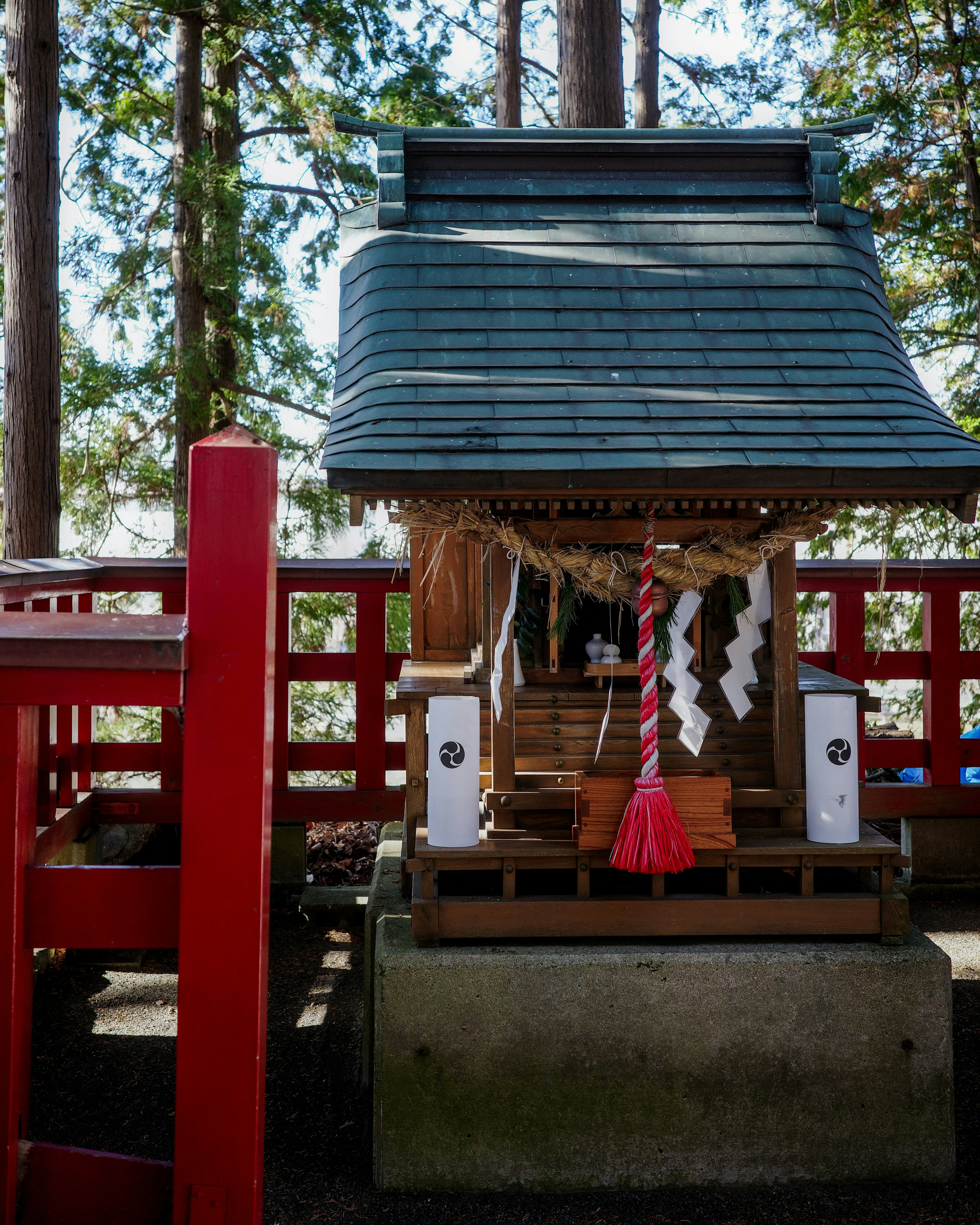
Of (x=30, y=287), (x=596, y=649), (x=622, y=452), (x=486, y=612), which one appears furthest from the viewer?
(x=30, y=287)

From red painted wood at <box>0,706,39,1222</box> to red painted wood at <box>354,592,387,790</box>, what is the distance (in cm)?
415

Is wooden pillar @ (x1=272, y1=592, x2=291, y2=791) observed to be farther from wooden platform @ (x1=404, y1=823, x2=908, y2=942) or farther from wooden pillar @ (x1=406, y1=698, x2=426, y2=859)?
wooden platform @ (x1=404, y1=823, x2=908, y2=942)

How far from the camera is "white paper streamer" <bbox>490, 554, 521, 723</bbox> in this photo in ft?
11.9

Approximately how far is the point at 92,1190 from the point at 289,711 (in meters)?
4.23

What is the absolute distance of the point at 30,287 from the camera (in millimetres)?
6398

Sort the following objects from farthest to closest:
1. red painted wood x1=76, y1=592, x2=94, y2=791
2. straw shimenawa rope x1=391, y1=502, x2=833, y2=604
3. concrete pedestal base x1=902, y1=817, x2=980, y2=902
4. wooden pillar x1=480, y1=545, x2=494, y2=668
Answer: concrete pedestal base x1=902, y1=817, x2=980, y2=902, red painted wood x1=76, y1=592, x2=94, y2=791, wooden pillar x1=480, y1=545, x2=494, y2=668, straw shimenawa rope x1=391, y1=502, x2=833, y2=604

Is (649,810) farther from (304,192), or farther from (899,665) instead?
(304,192)

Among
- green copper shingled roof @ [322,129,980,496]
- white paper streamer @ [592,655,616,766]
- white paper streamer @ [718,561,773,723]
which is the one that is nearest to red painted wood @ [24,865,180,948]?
green copper shingled roof @ [322,129,980,496]

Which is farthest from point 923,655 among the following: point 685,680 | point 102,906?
point 102,906

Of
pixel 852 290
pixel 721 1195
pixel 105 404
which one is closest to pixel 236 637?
pixel 721 1195

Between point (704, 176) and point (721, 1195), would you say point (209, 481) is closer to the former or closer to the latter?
point (721, 1195)

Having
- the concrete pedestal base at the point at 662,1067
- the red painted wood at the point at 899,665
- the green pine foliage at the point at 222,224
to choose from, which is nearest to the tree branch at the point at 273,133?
the green pine foliage at the point at 222,224

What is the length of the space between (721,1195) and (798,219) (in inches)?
158

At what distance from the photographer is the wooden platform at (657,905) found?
140 inches
